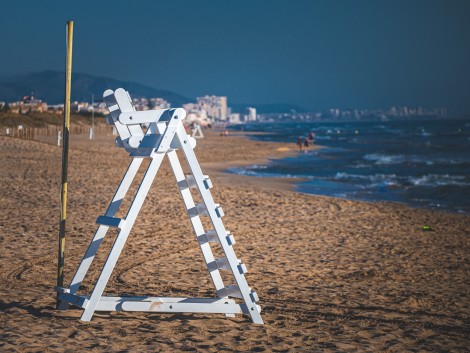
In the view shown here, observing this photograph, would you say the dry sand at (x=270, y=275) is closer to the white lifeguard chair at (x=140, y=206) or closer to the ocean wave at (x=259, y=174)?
the white lifeguard chair at (x=140, y=206)

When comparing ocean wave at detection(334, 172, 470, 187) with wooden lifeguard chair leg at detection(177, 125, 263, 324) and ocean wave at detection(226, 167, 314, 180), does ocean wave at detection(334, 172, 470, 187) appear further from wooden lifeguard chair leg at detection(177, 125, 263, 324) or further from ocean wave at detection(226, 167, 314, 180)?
wooden lifeguard chair leg at detection(177, 125, 263, 324)

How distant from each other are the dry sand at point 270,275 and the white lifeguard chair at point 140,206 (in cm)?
16

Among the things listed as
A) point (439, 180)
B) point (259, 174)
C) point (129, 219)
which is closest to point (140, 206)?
point (129, 219)

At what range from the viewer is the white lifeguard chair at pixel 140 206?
5.18 m

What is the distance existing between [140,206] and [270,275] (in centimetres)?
314

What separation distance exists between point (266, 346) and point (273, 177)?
20.9 metres

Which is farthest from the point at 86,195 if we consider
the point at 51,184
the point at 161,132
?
the point at 161,132

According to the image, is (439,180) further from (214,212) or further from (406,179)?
(214,212)

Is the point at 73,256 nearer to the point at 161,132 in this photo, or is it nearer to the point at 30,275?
the point at 30,275

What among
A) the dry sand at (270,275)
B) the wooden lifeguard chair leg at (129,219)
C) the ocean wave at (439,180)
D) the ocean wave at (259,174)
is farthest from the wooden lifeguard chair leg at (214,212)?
the ocean wave at (259,174)

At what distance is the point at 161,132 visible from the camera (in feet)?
17.3

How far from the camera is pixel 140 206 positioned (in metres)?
5.11

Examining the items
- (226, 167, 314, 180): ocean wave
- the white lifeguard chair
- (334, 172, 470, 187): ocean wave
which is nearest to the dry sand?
the white lifeguard chair

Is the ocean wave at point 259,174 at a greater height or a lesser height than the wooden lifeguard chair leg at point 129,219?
lesser
